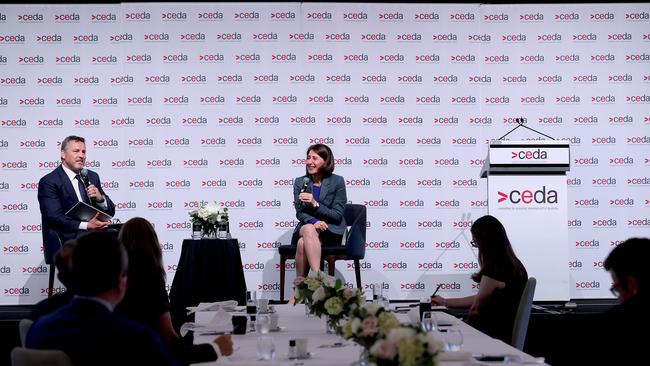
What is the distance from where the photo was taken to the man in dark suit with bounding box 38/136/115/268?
757 centimetres

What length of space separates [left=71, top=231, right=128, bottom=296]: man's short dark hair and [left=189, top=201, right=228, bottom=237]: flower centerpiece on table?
15.3 feet

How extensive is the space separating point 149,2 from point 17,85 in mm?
1694

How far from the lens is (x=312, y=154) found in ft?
26.2

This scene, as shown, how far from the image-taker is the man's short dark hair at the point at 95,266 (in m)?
2.61

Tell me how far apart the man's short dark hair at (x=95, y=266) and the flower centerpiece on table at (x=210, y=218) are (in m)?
4.66

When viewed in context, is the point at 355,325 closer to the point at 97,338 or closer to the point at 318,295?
the point at 97,338

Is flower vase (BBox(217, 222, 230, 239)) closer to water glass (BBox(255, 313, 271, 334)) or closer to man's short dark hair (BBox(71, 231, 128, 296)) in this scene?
water glass (BBox(255, 313, 271, 334))

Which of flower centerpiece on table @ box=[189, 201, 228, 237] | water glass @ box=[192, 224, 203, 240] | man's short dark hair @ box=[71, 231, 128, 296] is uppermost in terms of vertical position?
flower centerpiece on table @ box=[189, 201, 228, 237]

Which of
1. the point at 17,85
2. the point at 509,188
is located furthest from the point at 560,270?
the point at 17,85

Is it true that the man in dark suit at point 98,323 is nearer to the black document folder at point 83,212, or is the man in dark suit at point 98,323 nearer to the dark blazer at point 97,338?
the dark blazer at point 97,338

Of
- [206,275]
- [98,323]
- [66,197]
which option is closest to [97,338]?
[98,323]

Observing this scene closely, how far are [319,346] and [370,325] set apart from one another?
0.88 meters

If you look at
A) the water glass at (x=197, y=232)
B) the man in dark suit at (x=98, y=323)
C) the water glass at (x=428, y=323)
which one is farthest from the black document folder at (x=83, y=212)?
the man in dark suit at (x=98, y=323)

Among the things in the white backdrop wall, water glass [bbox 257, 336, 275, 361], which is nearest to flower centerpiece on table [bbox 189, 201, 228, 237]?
the white backdrop wall
